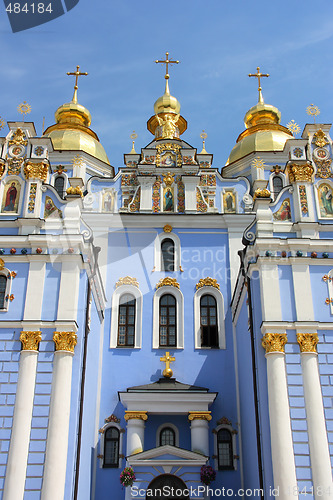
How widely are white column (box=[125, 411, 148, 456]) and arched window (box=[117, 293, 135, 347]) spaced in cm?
266

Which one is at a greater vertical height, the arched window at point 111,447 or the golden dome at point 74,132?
the golden dome at point 74,132

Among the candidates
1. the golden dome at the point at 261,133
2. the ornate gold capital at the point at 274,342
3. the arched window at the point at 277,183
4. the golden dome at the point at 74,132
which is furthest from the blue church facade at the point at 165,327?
the golden dome at the point at 261,133

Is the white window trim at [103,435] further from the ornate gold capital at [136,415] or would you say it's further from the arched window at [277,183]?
the arched window at [277,183]

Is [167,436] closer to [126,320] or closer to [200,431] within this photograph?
[200,431]

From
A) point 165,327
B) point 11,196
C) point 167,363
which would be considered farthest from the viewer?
point 165,327

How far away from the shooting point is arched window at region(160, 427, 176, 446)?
59.5 ft

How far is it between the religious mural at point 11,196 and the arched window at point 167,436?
7.88m

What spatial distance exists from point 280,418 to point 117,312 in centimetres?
738

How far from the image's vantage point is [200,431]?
1766cm

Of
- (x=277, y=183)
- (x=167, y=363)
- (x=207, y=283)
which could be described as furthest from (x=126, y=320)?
(x=277, y=183)

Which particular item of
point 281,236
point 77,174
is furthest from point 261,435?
point 77,174

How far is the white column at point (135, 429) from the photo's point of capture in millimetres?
17297

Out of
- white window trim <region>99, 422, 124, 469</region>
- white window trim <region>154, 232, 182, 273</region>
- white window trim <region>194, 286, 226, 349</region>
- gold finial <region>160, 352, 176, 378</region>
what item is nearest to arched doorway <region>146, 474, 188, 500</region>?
white window trim <region>99, 422, 124, 469</region>

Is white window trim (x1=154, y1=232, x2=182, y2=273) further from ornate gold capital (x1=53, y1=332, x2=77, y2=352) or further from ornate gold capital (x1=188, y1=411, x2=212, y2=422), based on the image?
ornate gold capital (x1=53, y1=332, x2=77, y2=352)
